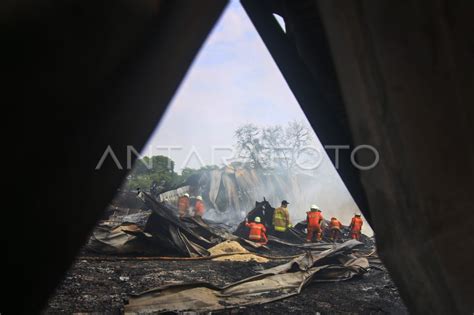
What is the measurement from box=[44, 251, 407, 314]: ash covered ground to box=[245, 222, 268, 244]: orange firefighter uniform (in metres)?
1.39

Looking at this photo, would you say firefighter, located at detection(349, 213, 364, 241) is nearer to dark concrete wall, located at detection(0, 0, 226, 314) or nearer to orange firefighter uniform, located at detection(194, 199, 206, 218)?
orange firefighter uniform, located at detection(194, 199, 206, 218)

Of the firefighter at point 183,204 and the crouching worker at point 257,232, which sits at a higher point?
the firefighter at point 183,204

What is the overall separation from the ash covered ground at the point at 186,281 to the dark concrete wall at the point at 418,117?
8.92 metres

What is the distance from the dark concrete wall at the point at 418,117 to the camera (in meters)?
1.03

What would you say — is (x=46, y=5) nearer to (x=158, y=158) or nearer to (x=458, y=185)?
(x=458, y=185)

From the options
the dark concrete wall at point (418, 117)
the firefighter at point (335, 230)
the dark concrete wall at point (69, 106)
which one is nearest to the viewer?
the dark concrete wall at point (69, 106)

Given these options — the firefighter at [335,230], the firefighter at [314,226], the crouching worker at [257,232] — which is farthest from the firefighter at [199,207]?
the firefighter at [335,230]

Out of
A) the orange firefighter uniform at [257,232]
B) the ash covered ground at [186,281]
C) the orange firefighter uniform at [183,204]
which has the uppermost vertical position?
the orange firefighter uniform at [183,204]

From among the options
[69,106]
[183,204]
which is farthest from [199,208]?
[69,106]

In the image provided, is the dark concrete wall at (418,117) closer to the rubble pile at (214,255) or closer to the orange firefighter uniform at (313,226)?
the rubble pile at (214,255)

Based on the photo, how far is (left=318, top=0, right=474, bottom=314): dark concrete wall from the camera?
1.03 metres

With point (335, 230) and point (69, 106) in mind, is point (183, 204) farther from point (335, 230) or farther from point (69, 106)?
point (69, 106)

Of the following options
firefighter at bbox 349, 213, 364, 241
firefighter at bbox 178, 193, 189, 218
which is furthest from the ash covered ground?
firefighter at bbox 178, 193, 189, 218

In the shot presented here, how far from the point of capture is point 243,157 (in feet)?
76.0
